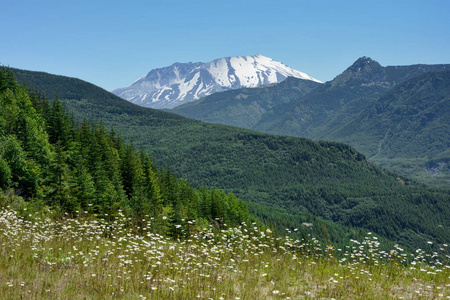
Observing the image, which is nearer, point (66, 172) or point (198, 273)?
point (198, 273)

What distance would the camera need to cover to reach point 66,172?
3388cm

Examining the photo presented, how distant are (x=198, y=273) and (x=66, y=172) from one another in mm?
28253

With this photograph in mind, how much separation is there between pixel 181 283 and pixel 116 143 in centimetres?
6261

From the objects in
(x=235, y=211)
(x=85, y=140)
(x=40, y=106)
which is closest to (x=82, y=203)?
(x=85, y=140)

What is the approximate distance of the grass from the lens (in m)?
9.09

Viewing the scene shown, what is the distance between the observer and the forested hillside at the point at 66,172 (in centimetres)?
2636

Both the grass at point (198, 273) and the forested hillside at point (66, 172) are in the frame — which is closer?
the grass at point (198, 273)

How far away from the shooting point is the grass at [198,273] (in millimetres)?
9094

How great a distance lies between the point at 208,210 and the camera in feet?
249

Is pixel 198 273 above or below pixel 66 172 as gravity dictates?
above

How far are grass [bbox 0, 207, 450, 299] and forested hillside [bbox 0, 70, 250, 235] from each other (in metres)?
2.79

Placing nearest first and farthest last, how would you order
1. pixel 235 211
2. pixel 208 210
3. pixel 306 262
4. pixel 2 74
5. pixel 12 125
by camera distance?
1. pixel 306 262
2. pixel 12 125
3. pixel 2 74
4. pixel 208 210
5. pixel 235 211

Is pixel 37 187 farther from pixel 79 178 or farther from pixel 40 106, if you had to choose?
pixel 40 106

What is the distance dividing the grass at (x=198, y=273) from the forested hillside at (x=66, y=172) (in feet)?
9.16
